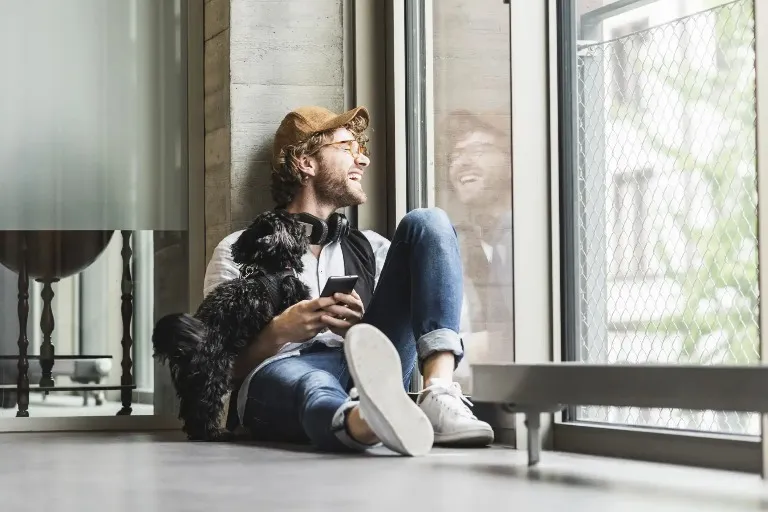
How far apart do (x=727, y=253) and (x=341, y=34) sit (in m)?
1.88

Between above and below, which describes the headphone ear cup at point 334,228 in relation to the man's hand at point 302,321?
above

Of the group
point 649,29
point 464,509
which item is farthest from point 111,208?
point 464,509

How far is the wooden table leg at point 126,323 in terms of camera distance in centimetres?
376

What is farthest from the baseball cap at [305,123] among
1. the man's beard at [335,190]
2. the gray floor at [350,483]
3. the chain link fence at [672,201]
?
the gray floor at [350,483]

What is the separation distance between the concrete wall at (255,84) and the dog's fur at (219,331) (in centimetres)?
57

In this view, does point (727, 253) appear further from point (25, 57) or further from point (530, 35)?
point (25, 57)

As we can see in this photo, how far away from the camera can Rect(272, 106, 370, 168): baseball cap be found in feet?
11.1

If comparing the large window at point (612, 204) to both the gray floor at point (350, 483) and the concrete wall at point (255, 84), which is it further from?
the concrete wall at point (255, 84)

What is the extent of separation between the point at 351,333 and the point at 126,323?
68.7 inches

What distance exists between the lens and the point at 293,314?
2926 mm

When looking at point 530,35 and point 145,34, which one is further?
point 145,34

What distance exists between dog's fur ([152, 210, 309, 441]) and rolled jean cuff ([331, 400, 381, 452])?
20.9 inches

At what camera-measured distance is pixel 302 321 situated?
2.90 m

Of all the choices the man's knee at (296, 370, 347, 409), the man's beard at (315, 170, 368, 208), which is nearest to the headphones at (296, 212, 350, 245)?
the man's beard at (315, 170, 368, 208)
